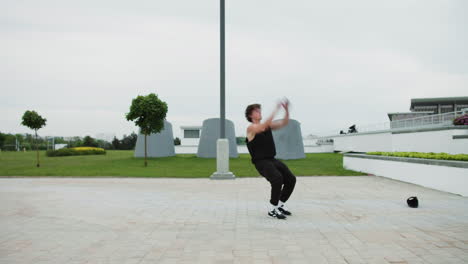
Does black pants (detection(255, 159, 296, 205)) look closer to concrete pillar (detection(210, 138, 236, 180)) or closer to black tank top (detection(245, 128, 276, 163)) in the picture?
black tank top (detection(245, 128, 276, 163))

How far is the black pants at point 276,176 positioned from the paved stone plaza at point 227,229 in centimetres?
41

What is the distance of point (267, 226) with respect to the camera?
4871 millimetres

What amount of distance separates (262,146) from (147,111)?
13718 millimetres

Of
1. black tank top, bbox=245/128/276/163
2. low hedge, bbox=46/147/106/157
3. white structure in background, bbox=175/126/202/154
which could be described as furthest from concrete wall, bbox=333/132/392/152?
low hedge, bbox=46/147/106/157

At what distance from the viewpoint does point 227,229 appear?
15.4 feet

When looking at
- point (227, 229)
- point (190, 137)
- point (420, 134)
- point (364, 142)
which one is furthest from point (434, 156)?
point (190, 137)

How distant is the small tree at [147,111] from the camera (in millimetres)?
18031

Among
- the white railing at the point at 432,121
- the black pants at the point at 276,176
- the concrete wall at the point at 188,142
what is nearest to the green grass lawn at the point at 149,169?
the white railing at the point at 432,121

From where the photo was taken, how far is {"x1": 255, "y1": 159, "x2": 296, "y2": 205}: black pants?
16.9ft

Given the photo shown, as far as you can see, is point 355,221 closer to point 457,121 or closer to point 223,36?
point 223,36

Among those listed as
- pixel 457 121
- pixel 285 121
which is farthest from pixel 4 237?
pixel 457 121

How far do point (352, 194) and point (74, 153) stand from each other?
94.5 feet

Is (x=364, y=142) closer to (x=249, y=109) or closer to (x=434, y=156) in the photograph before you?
(x=434, y=156)

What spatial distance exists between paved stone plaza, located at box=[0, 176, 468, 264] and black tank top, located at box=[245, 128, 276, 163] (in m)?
1.00
